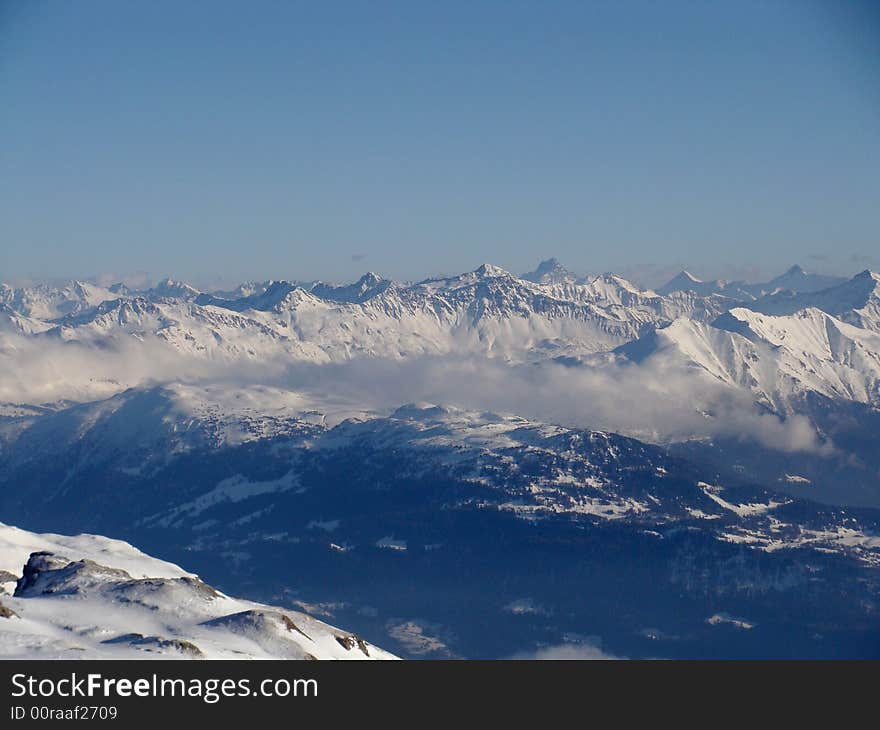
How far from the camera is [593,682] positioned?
271ft

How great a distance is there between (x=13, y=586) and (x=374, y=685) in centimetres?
10926

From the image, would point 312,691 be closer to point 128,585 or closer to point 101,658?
point 101,658

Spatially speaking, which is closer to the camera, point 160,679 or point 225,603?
point 160,679

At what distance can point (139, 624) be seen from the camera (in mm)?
126938

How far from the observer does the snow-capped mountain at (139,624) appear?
110812mm

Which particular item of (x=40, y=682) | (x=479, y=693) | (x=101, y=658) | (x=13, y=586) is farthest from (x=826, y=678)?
(x=13, y=586)

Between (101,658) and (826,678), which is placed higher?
(826,678)

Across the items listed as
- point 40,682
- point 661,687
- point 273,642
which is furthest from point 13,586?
point 661,687

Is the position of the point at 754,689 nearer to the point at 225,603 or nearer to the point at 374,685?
the point at 374,685

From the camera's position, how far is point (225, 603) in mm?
144875

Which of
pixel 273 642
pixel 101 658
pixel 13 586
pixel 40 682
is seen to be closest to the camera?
pixel 40 682

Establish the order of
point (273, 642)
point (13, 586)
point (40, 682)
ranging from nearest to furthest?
point (40, 682), point (273, 642), point (13, 586)

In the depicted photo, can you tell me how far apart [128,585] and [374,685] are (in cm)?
7096

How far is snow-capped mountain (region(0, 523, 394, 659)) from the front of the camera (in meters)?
111
